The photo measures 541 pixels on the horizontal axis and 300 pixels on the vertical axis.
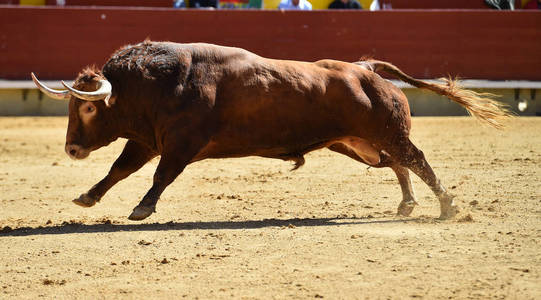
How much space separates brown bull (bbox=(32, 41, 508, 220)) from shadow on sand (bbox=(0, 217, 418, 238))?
158 mm

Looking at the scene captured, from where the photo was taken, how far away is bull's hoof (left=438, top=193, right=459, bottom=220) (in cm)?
590

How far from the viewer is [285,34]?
43.7 feet

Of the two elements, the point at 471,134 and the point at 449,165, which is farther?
the point at 471,134

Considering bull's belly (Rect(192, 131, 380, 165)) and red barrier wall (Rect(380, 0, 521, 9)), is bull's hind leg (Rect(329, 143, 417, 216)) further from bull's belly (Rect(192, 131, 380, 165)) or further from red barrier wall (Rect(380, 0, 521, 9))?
red barrier wall (Rect(380, 0, 521, 9))

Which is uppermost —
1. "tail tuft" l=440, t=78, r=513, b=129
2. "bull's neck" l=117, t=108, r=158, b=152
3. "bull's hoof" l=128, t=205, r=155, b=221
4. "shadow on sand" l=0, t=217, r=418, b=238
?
"tail tuft" l=440, t=78, r=513, b=129

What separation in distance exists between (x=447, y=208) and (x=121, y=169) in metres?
2.27

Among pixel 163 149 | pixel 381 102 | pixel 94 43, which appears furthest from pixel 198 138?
pixel 94 43

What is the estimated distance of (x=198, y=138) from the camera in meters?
5.77

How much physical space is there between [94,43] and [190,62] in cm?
777

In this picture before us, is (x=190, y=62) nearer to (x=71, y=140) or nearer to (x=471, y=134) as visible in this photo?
(x=71, y=140)


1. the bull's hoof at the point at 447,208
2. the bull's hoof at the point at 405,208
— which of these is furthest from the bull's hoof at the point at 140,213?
the bull's hoof at the point at 447,208

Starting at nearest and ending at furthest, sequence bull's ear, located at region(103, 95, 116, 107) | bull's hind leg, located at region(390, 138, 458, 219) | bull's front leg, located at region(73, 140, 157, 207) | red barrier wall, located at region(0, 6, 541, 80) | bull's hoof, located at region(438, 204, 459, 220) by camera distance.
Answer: bull's ear, located at region(103, 95, 116, 107)
bull's hoof, located at region(438, 204, 459, 220)
bull's front leg, located at region(73, 140, 157, 207)
bull's hind leg, located at region(390, 138, 458, 219)
red barrier wall, located at region(0, 6, 541, 80)

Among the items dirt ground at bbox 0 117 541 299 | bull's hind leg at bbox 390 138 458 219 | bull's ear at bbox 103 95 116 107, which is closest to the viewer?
dirt ground at bbox 0 117 541 299

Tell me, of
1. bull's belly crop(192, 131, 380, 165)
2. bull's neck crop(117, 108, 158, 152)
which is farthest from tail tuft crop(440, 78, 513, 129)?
bull's neck crop(117, 108, 158, 152)
